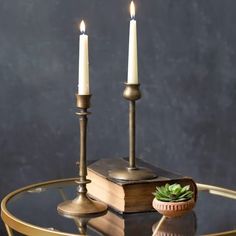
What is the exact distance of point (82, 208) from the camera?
1.18m

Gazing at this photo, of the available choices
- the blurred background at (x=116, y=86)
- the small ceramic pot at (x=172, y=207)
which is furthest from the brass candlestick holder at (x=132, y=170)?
the blurred background at (x=116, y=86)

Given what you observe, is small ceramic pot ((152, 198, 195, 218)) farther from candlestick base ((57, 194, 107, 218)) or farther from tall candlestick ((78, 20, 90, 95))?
tall candlestick ((78, 20, 90, 95))

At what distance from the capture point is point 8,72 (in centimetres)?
176

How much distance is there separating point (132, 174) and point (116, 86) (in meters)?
0.63

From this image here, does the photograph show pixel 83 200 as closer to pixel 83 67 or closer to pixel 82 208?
pixel 82 208

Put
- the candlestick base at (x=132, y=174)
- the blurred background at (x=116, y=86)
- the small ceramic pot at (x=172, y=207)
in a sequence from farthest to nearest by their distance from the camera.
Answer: the blurred background at (x=116, y=86)
the candlestick base at (x=132, y=174)
the small ceramic pot at (x=172, y=207)

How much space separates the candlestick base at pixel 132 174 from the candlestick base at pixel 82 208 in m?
0.06

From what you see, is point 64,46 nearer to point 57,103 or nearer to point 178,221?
point 57,103

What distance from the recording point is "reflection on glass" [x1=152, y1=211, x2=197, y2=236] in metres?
1.12

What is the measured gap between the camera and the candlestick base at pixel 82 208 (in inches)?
46.3

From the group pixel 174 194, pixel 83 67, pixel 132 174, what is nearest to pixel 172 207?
pixel 174 194

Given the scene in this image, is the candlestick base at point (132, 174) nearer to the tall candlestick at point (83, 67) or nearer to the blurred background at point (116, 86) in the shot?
the tall candlestick at point (83, 67)

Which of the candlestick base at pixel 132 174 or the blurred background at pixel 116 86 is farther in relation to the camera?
the blurred background at pixel 116 86

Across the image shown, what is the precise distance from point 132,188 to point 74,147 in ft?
2.14
